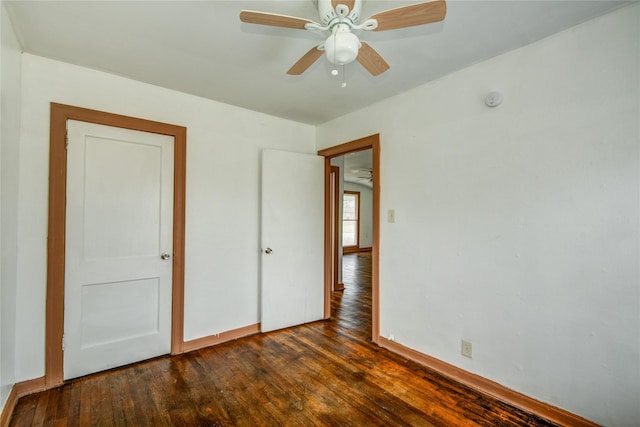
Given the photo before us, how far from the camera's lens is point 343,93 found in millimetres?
2754

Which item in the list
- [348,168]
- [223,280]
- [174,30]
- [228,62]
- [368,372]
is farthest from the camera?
[348,168]

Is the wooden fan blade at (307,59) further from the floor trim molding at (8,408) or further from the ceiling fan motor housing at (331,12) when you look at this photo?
the floor trim molding at (8,408)

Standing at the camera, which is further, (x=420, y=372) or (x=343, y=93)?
(x=343, y=93)

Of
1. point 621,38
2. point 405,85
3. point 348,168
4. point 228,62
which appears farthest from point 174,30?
point 348,168

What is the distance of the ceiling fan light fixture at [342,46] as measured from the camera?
1.37 m

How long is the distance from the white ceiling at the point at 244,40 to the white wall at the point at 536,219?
0.71ft

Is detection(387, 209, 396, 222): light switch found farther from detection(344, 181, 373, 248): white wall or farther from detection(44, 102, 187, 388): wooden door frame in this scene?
detection(344, 181, 373, 248): white wall

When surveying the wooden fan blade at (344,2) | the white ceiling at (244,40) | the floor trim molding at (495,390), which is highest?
the white ceiling at (244,40)

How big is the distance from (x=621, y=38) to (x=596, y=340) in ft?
5.60

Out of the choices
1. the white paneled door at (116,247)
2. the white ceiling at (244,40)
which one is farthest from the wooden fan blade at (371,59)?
the white paneled door at (116,247)

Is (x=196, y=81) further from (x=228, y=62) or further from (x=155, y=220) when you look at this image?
(x=155, y=220)

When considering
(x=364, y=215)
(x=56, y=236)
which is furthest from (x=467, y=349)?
(x=364, y=215)

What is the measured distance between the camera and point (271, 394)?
6.86ft

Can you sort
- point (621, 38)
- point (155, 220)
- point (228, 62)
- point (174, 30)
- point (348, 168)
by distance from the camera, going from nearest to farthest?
point (621, 38)
point (174, 30)
point (228, 62)
point (155, 220)
point (348, 168)
